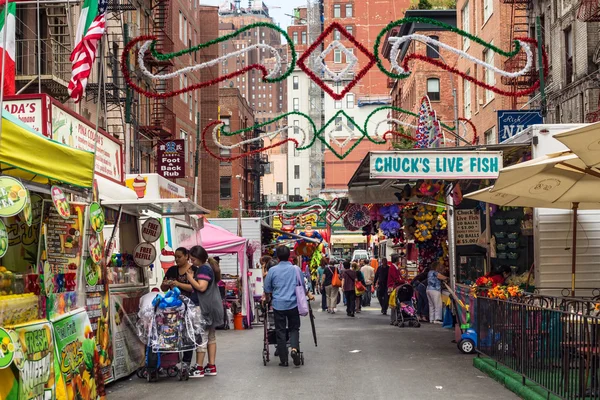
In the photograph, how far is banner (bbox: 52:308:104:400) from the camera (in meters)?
8.60

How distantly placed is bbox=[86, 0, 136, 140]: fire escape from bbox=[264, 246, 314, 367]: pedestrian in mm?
15177

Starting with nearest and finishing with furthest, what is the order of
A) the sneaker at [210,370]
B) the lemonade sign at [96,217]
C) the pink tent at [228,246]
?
1. the lemonade sign at [96,217]
2. the sneaker at [210,370]
3. the pink tent at [228,246]

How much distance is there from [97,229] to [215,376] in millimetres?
3551

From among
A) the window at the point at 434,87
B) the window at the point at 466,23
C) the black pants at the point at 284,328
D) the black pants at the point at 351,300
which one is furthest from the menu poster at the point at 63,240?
the window at the point at 434,87

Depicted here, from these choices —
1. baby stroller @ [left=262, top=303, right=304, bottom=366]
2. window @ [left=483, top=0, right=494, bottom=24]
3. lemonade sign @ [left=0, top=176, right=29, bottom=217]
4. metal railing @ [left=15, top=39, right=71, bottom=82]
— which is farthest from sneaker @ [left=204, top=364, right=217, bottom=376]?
window @ [left=483, top=0, right=494, bottom=24]

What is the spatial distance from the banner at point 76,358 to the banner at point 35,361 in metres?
0.21

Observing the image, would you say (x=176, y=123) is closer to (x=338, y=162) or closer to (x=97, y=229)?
(x=97, y=229)

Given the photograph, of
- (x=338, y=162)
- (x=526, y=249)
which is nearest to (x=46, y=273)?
(x=526, y=249)

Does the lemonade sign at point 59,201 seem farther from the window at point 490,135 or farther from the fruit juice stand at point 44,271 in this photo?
the window at point 490,135

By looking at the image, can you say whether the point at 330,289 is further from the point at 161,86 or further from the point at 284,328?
the point at 161,86

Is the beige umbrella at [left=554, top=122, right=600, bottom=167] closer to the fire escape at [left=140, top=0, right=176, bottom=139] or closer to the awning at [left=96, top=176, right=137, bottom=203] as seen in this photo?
the awning at [left=96, top=176, right=137, bottom=203]

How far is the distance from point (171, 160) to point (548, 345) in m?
24.6

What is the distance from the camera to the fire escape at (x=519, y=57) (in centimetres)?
3272

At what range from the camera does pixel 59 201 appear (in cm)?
888
